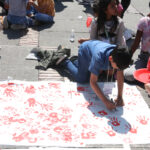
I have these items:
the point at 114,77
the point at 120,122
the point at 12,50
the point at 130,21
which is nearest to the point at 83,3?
the point at 130,21

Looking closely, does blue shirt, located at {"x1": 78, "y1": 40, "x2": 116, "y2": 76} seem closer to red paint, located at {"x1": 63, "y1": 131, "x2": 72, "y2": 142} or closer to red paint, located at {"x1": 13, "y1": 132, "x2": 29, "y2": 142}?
red paint, located at {"x1": 63, "y1": 131, "x2": 72, "y2": 142}

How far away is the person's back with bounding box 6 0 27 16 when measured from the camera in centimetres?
502

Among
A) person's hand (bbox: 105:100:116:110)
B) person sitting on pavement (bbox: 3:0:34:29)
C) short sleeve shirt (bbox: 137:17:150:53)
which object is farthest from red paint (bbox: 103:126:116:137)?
person sitting on pavement (bbox: 3:0:34:29)

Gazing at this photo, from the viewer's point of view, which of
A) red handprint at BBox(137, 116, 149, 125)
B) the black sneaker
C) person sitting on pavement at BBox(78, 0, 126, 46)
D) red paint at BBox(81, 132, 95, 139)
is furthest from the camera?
the black sneaker

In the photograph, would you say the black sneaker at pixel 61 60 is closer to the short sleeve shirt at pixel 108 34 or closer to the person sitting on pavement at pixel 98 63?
the person sitting on pavement at pixel 98 63

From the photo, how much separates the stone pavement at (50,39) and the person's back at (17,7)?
1.11 ft

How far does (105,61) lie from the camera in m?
2.82

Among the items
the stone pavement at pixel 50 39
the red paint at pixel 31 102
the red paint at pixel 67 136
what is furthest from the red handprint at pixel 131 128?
the red paint at pixel 31 102

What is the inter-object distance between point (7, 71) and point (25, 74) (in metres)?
0.24

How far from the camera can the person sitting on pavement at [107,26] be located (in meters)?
3.47

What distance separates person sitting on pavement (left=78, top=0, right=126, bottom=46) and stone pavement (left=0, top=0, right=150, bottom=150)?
0.69 metres

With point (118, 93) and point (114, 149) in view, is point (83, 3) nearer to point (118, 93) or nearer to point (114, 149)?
point (118, 93)

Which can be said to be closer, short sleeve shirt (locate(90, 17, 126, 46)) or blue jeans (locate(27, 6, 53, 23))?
short sleeve shirt (locate(90, 17, 126, 46))

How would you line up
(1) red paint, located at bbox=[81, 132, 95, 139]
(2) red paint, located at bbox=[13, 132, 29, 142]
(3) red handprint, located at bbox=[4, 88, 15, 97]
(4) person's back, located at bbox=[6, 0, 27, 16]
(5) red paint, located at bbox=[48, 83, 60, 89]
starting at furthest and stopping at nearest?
(4) person's back, located at bbox=[6, 0, 27, 16]
(5) red paint, located at bbox=[48, 83, 60, 89]
(3) red handprint, located at bbox=[4, 88, 15, 97]
(1) red paint, located at bbox=[81, 132, 95, 139]
(2) red paint, located at bbox=[13, 132, 29, 142]
